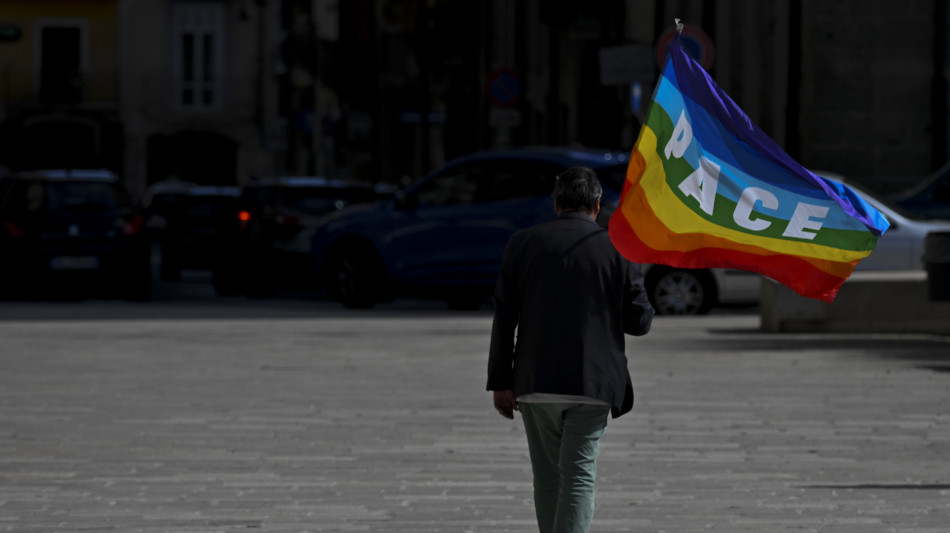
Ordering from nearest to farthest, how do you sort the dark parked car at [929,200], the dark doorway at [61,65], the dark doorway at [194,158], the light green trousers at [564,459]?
1. the light green trousers at [564,459]
2. the dark parked car at [929,200]
3. the dark doorway at [61,65]
4. the dark doorway at [194,158]

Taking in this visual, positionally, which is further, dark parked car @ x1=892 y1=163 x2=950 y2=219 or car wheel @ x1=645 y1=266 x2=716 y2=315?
dark parked car @ x1=892 y1=163 x2=950 y2=219

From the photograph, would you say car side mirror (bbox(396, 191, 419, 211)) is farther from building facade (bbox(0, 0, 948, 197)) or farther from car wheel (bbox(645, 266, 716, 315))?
building facade (bbox(0, 0, 948, 197))

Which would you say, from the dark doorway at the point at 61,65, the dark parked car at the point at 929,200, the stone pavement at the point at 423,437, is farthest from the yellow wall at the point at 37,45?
the stone pavement at the point at 423,437

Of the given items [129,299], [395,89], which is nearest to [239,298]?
[129,299]

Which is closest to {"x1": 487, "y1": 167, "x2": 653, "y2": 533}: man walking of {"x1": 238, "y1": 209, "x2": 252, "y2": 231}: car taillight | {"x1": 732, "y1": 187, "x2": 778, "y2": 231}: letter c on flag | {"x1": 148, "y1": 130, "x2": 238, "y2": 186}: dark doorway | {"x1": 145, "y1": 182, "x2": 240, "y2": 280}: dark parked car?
{"x1": 732, "y1": 187, "x2": 778, "y2": 231}: letter c on flag

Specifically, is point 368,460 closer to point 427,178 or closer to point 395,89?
point 427,178

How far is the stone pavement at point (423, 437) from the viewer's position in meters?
8.43

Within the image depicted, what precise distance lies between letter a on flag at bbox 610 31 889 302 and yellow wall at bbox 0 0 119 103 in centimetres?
6030

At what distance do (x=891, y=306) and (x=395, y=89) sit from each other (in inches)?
1832

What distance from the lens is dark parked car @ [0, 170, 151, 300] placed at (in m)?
24.3

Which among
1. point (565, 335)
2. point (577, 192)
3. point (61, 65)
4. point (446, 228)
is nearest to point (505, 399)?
point (565, 335)

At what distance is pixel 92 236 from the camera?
24.5m

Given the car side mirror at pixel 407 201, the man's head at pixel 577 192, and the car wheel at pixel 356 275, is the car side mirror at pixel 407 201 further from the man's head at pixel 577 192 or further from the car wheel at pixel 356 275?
the man's head at pixel 577 192

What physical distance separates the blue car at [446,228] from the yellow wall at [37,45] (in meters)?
44.7
